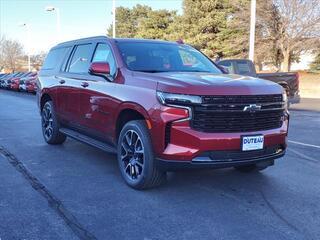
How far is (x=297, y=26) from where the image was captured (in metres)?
32.3

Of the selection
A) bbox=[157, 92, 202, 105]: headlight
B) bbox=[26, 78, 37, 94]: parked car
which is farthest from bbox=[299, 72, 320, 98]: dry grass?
bbox=[157, 92, 202, 105]: headlight

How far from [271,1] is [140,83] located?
101 feet

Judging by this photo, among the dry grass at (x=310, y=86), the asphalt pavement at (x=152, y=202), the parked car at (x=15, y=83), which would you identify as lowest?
the parked car at (x=15, y=83)

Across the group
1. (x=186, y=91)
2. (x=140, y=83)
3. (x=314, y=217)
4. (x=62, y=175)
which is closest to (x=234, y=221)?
(x=314, y=217)

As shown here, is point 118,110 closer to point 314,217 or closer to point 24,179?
point 24,179

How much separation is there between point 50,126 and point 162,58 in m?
3.06

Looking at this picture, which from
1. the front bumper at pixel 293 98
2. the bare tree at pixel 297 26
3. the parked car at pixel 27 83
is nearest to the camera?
the front bumper at pixel 293 98

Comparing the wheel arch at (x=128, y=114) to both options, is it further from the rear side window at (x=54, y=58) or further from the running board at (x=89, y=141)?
the rear side window at (x=54, y=58)

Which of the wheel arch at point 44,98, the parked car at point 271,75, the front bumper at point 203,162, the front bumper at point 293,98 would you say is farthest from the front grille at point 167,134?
the front bumper at point 293,98

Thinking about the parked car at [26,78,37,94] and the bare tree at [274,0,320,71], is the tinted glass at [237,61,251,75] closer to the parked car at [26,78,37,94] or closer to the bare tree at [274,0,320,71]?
the parked car at [26,78,37,94]

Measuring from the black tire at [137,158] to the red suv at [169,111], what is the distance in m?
0.01

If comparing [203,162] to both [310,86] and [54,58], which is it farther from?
[310,86]

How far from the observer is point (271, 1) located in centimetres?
3353

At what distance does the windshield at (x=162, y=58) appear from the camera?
593cm
